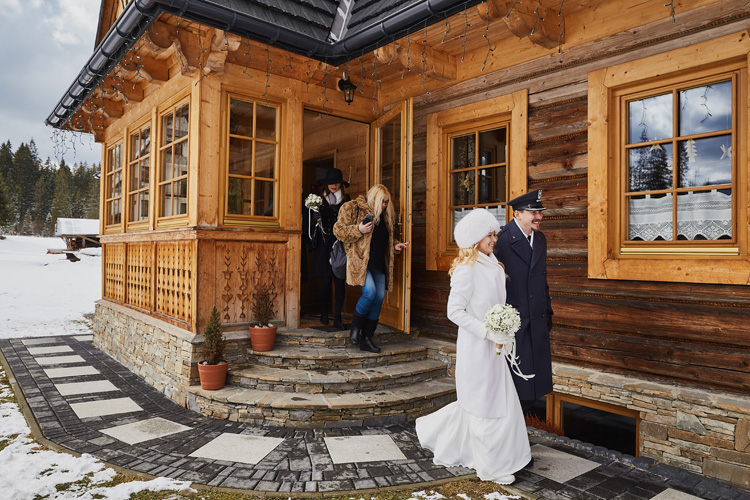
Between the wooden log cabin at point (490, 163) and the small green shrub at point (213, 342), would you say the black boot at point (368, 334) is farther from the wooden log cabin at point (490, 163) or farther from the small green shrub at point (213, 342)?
the small green shrub at point (213, 342)

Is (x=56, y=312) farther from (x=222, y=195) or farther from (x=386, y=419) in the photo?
(x=386, y=419)

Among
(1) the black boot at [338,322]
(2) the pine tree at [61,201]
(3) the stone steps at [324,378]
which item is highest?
(2) the pine tree at [61,201]

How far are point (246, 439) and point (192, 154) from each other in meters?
2.99

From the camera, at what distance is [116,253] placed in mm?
7746

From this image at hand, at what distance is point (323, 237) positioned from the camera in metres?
5.66

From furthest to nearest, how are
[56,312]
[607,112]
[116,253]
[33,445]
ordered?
[56,312] → [116,253] → [607,112] → [33,445]

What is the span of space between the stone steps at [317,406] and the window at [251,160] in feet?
6.34

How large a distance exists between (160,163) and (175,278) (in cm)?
158

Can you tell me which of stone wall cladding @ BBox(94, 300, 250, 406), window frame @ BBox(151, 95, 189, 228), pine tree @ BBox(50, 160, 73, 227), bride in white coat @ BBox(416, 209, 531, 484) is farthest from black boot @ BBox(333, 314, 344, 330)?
pine tree @ BBox(50, 160, 73, 227)

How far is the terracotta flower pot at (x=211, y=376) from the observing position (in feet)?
14.4

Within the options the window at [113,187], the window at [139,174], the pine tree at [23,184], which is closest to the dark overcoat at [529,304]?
the window at [139,174]

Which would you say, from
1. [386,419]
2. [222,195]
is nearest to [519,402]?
[386,419]

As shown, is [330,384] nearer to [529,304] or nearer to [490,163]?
[529,304]

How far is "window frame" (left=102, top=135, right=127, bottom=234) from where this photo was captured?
7440 millimetres
